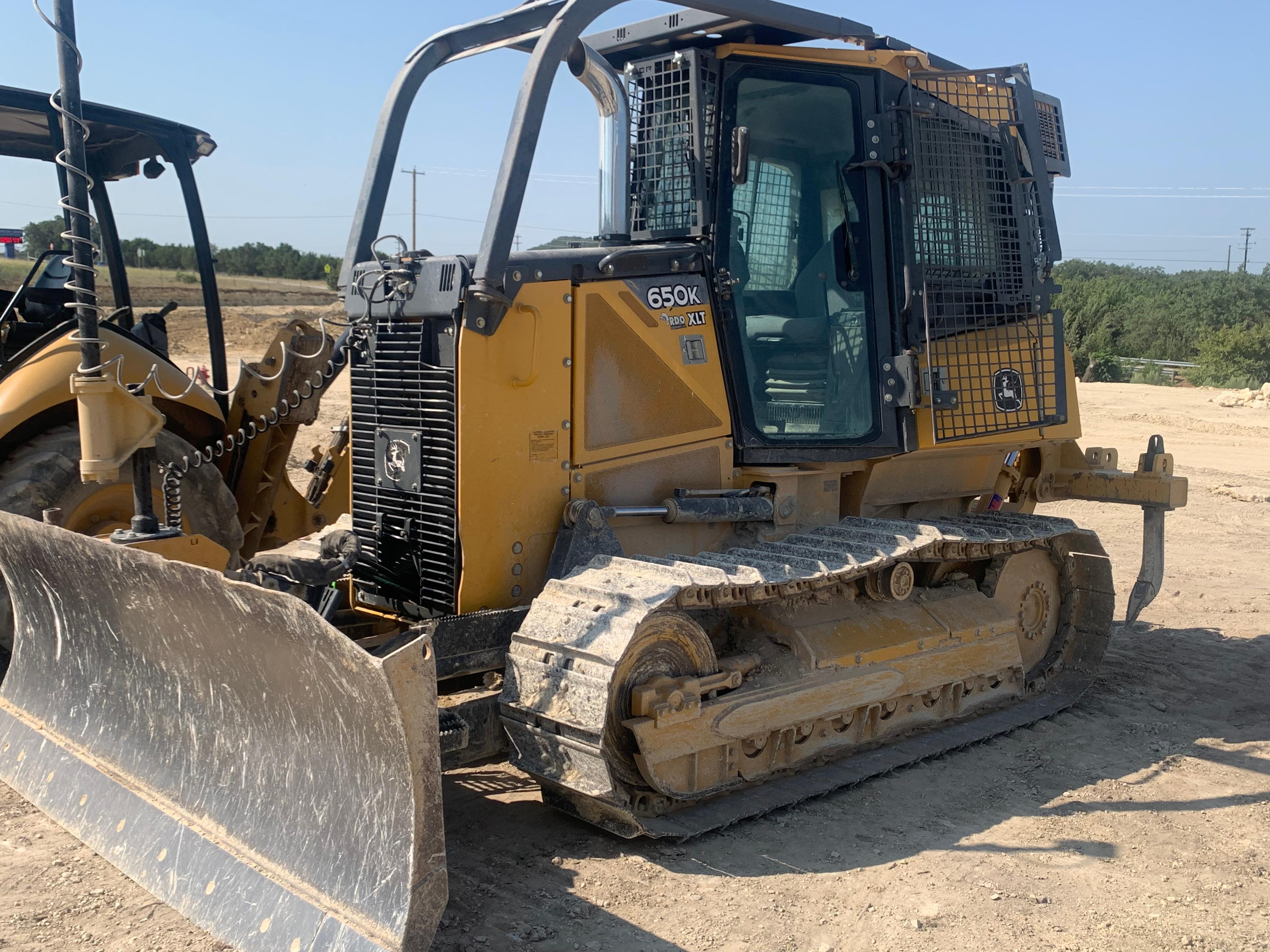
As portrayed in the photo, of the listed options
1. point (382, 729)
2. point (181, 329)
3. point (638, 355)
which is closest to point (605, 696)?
point (382, 729)

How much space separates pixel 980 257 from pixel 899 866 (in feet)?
A: 9.89

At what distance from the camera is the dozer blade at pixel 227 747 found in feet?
10.4

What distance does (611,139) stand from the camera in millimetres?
4957

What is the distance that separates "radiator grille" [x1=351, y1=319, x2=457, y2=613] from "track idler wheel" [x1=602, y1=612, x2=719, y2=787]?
2.59ft

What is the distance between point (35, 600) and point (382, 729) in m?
2.42

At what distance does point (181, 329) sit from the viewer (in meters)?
28.0

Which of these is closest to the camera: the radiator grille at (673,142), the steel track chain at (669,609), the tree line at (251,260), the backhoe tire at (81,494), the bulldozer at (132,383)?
the steel track chain at (669,609)

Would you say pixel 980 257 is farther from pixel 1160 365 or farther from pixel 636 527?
pixel 1160 365

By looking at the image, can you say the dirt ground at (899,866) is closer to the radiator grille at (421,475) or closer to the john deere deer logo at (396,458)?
the radiator grille at (421,475)

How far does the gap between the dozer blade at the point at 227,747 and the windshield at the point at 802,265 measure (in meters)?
2.46

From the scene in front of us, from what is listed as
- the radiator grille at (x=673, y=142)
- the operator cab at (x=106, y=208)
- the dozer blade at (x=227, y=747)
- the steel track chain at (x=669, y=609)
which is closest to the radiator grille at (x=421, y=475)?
the steel track chain at (x=669, y=609)

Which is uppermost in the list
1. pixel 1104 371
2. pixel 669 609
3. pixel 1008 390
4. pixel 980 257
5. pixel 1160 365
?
pixel 980 257

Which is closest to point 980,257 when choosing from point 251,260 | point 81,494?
point 81,494

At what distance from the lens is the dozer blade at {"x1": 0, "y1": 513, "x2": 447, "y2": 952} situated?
3.16m
